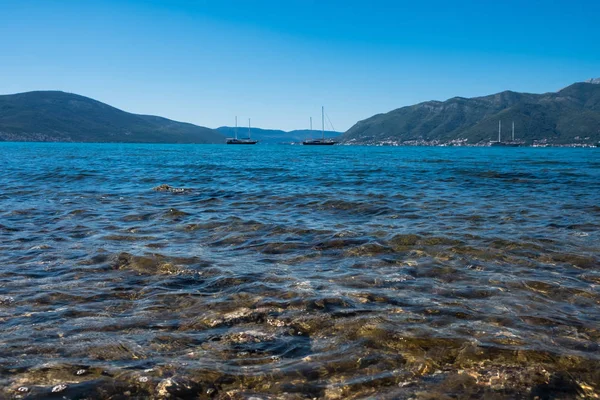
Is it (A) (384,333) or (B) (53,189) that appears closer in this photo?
(A) (384,333)

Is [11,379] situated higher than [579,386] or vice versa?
[11,379]

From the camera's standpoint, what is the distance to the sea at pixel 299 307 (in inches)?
167

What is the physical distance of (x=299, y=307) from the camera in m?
6.29

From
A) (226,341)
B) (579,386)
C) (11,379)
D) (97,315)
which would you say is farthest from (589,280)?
(11,379)

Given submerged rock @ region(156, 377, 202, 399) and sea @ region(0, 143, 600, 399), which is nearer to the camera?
submerged rock @ region(156, 377, 202, 399)

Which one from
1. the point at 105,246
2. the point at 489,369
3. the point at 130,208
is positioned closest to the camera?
the point at 489,369

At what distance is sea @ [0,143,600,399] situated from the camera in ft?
13.9

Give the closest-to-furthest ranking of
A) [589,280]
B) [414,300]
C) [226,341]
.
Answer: [226,341] → [414,300] → [589,280]

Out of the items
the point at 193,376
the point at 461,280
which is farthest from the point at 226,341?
the point at 461,280

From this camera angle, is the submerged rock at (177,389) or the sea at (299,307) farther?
the sea at (299,307)

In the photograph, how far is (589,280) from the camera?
766 cm

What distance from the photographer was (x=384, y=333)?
5359 mm

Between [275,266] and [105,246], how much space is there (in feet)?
15.5

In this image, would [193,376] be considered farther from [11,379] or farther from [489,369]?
[489,369]
